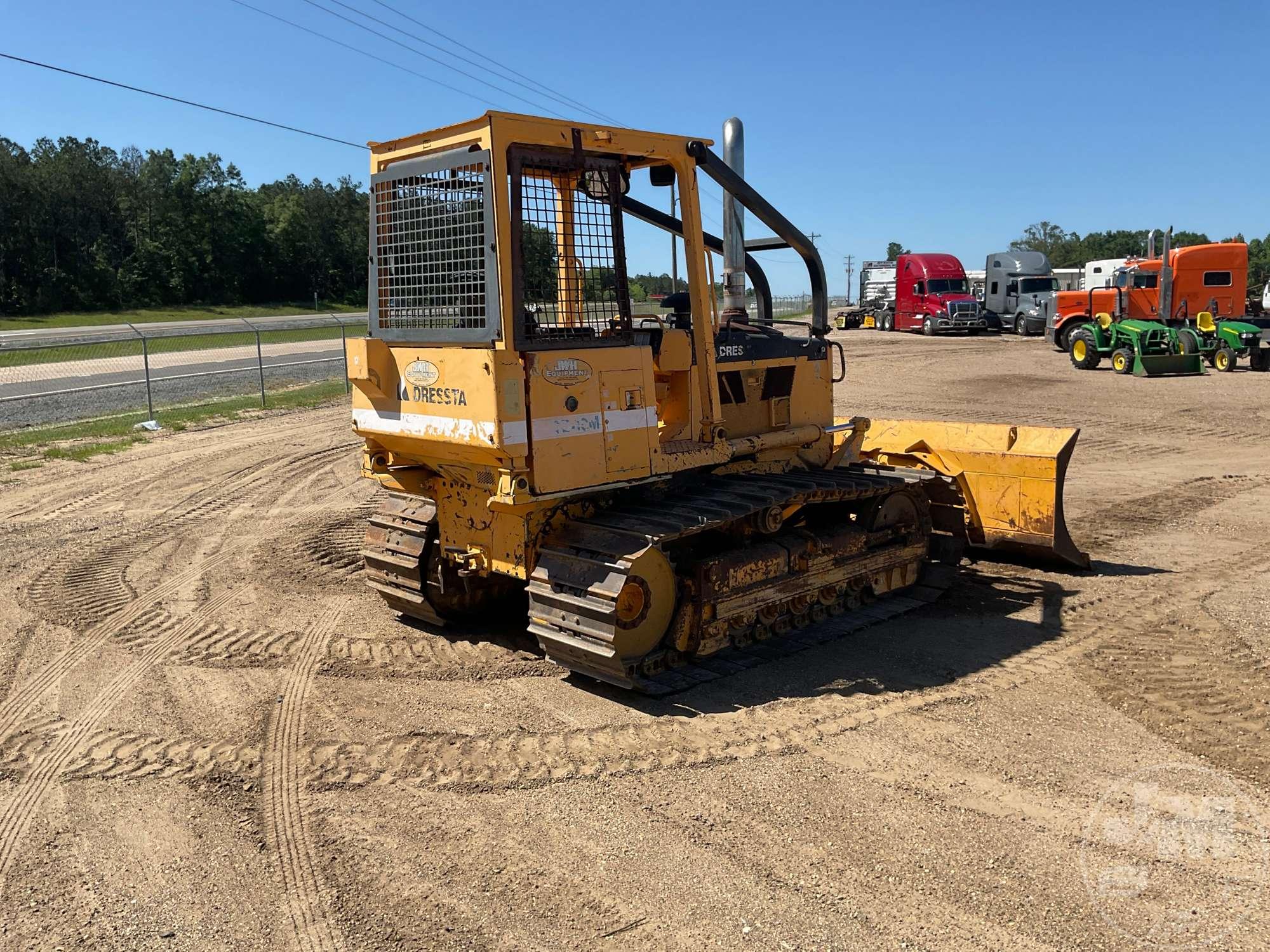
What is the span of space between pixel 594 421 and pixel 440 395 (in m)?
0.90

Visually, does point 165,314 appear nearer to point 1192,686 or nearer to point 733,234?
point 733,234

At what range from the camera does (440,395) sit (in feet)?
19.5

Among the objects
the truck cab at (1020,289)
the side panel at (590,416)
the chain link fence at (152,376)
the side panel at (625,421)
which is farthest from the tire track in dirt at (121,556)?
the truck cab at (1020,289)

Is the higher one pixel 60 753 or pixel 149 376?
pixel 149 376

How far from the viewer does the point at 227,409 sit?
18.3m

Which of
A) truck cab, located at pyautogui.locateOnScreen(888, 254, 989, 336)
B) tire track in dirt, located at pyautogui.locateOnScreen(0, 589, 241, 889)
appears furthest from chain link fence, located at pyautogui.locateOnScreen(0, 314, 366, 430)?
truck cab, located at pyautogui.locateOnScreen(888, 254, 989, 336)

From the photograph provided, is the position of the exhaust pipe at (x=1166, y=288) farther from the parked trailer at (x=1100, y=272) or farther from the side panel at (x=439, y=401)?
the side panel at (x=439, y=401)

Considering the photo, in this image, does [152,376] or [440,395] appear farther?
[152,376]

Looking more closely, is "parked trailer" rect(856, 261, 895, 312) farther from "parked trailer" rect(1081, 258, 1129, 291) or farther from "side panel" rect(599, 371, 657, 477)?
"side panel" rect(599, 371, 657, 477)

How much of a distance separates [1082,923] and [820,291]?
15.7ft

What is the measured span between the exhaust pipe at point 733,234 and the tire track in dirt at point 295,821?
3848 mm

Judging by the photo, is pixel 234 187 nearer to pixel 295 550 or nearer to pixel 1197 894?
pixel 295 550

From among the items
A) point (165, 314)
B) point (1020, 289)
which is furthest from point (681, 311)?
point (165, 314)

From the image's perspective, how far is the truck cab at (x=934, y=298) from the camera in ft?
124
